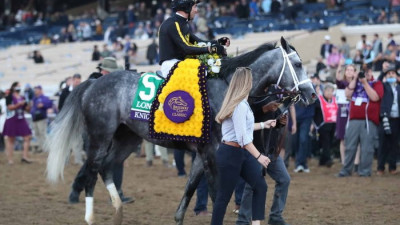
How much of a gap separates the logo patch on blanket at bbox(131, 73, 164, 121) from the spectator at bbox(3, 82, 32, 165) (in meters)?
9.76

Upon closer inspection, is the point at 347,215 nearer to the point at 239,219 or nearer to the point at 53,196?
the point at 239,219

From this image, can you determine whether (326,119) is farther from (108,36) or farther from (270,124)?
(108,36)

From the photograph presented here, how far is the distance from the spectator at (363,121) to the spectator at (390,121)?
0.13m

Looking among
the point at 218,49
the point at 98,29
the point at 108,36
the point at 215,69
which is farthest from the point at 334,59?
the point at 98,29

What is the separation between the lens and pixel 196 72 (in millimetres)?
10391

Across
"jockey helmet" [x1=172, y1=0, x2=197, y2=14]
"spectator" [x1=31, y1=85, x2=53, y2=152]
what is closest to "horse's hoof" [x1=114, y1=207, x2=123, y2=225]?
"jockey helmet" [x1=172, y1=0, x2=197, y2=14]

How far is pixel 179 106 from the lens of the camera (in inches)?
412

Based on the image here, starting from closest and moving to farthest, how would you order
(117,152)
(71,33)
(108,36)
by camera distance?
1. (117,152)
2. (108,36)
3. (71,33)

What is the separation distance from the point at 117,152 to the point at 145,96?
3.70ft

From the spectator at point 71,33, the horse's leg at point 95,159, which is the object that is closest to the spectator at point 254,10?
the spectator at point 71,33

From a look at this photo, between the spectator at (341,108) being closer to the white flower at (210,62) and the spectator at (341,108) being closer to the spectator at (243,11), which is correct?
the white flower at (210,62)

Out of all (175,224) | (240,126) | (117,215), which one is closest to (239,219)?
(175,224)

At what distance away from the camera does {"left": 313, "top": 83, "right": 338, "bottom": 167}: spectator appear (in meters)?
18.4

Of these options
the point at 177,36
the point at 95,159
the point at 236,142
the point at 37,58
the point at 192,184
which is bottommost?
the point at 37,58
